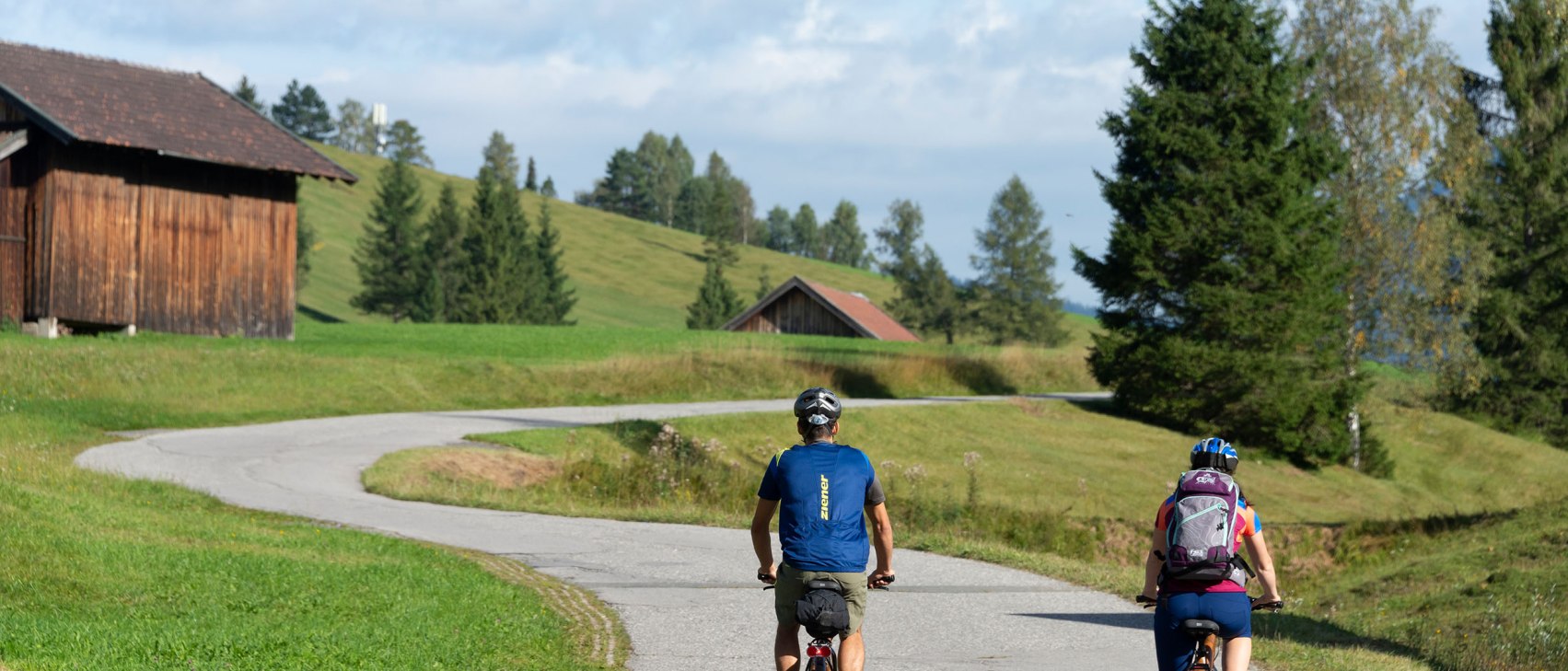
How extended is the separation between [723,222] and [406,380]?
116m

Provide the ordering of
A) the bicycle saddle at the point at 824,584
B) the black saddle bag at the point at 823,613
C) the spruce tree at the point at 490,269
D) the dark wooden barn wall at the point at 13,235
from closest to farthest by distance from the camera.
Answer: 1. the black saddle bag at the point at 823,613
2. the bicycle saddle at the point at 824,584
3. the dark wooden barn wall at the point at 13,235
4. the spruce tree at the point at 490,269

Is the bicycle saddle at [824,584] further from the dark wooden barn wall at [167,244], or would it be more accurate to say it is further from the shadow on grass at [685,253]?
the shadow on grass at [685,253]

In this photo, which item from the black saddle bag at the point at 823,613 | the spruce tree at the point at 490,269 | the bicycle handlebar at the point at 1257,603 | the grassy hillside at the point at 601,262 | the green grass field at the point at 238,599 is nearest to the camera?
the black saddle bag at the point at 823,613

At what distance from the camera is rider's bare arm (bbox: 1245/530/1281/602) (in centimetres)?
699

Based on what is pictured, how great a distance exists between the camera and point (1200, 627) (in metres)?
6.78

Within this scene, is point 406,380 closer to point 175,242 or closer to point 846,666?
point 175,242

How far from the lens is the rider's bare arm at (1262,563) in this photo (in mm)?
6992

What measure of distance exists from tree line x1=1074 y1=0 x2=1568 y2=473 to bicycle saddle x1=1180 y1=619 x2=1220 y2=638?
35023 mm

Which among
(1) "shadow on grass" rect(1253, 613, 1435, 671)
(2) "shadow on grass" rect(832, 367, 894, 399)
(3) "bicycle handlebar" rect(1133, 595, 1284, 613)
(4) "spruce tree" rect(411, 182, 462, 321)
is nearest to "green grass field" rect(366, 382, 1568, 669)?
(1) "shadow on grass" rect(1253, 613, 1435, 671)

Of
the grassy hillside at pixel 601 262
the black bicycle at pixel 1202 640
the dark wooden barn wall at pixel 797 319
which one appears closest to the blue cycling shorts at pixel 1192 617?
the black bicycle at pixel 1202 640

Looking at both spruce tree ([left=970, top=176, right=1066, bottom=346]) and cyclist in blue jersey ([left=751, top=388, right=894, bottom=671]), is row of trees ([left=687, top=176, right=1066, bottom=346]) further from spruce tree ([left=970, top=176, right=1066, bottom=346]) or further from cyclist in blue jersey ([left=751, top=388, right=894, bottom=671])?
cyclist in blue jersey ([left=751, top=388, right=894, bottom=671])

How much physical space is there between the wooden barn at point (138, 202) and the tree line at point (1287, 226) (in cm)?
2295

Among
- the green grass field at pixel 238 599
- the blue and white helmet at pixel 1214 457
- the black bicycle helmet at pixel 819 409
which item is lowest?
the green grass field at pixel 238 599

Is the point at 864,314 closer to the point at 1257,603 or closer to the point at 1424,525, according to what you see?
the point at 1424,525
